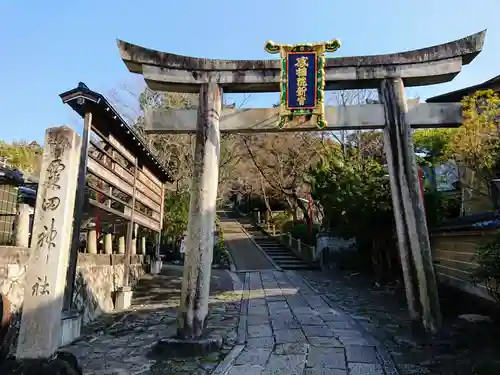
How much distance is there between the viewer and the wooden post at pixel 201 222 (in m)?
7.62

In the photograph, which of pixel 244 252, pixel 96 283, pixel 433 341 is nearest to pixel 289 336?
pixel 433 341

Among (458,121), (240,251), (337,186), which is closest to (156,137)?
(240,251)

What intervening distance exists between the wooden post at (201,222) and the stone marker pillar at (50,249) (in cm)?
242

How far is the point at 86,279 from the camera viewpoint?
1032cm

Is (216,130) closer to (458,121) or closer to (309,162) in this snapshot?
(458,121)

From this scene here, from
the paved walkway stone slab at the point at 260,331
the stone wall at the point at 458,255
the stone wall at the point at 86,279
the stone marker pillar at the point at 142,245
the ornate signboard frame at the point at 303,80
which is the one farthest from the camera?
the stone marker pillar at the point at 142,245

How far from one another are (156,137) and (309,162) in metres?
11.3

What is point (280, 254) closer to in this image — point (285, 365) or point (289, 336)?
point (289, 336)

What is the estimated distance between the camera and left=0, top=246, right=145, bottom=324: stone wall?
686 cm

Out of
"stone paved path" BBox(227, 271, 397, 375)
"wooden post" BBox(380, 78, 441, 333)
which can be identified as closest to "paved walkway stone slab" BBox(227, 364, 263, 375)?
"stone paved path" BBox(227, 271, 397, 375)

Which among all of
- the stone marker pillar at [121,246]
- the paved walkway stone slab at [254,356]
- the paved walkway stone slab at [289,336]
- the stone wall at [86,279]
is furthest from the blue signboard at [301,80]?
the stone marker pillar at [121,246]

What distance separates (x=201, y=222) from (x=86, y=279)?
4431 mm

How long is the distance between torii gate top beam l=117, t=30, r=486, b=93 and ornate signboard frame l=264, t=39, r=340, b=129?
0.22m

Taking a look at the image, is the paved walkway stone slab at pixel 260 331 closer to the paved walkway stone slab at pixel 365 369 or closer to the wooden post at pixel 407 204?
the paved walkway stone slab at pixel 365 369
